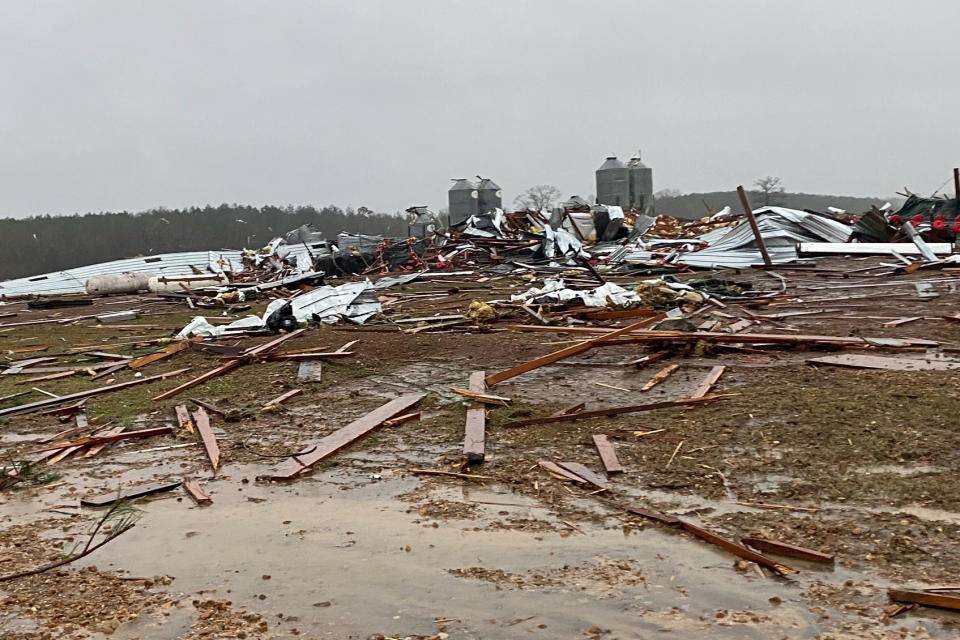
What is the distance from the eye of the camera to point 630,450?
543 cm

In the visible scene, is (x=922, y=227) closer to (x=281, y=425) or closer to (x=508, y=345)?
(x=508, y=345)

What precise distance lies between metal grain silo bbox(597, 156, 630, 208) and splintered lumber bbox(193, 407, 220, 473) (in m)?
30.7

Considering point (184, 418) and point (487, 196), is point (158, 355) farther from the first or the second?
point (487, 196)

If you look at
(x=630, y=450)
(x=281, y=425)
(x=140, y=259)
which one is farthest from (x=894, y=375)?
(x=140, y=259)

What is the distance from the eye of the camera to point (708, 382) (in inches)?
279

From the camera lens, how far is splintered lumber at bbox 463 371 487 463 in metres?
5.43

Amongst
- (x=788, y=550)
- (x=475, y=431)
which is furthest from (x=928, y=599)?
(x=475, y=431)

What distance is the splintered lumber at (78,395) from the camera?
8125mm

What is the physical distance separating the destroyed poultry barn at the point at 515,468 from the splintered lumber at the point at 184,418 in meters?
0.06

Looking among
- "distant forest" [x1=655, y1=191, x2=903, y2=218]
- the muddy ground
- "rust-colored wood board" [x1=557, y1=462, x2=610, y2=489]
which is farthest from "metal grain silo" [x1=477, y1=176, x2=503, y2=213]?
"rust-colored wood board" [x1=557, y1=462, x2=610, y2=489]

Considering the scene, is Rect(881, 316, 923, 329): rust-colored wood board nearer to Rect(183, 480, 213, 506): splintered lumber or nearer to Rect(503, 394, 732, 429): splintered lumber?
Rect(503, 394, 732, 429): splintered lumber

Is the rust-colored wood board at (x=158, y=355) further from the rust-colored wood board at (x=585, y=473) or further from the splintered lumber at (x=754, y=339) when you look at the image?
the rust-colored wood board at (x=585, y=473)

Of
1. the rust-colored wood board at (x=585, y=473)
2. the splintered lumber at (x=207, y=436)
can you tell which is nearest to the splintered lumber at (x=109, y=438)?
the splintered lumber at (x=207, y=436)

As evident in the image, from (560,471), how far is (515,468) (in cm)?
35
